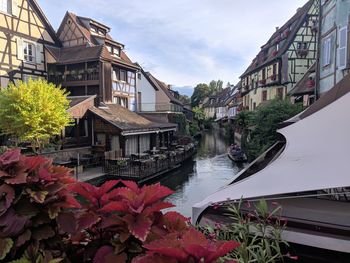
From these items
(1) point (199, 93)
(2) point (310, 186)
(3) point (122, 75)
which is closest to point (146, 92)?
(3) point (122, 75)

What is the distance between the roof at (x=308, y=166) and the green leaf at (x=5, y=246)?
2745mm

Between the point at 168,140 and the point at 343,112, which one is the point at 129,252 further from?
the point at 168,140

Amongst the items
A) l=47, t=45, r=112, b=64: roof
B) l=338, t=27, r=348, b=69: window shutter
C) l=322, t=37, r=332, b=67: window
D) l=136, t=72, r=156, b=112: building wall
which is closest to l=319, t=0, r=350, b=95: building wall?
l=322, t=37, r=332, b=67: window

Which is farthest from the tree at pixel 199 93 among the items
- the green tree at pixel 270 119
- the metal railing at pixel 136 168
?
the green tree at pixel 270 119

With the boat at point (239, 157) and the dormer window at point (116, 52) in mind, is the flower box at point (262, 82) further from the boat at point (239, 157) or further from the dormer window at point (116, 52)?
the dormer window at point (116, 52)

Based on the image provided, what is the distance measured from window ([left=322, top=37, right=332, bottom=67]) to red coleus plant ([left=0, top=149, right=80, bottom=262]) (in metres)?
14.5

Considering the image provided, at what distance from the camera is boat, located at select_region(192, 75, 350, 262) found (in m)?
3.24

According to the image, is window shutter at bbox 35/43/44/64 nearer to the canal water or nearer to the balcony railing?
the balcony railing

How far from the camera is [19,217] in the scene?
1556 mm

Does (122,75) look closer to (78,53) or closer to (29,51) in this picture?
(78,53)

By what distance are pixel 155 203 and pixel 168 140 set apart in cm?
2655

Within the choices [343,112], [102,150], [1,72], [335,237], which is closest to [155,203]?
[335,237]

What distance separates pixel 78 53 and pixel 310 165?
2271 cm

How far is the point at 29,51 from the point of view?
823 inches
